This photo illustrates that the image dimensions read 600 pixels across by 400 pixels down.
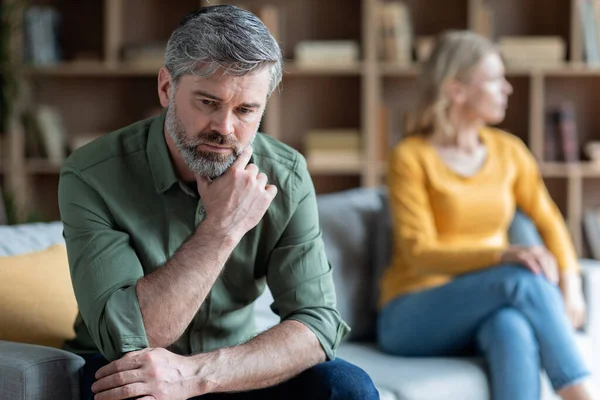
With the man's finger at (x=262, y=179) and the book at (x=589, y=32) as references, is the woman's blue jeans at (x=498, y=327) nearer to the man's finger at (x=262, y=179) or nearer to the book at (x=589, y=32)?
the man's finger at (x=262, y=179)

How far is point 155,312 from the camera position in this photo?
55.3 inches

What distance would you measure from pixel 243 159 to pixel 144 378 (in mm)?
422

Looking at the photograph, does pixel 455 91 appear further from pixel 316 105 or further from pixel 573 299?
pixel 316 105

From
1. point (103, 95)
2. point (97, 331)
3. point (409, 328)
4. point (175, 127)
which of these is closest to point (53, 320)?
point (97, 331)

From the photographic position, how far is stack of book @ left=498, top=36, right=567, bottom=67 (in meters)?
3.84

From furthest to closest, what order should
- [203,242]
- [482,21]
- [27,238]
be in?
[482,21], [27,238], [203,242]

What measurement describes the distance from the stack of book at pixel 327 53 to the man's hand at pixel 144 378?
2632mm

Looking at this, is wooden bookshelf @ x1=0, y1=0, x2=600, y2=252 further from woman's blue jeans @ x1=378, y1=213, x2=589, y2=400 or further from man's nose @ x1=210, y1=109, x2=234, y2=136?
man's nose @ x1=210, y1=109, x2=234, y2=136

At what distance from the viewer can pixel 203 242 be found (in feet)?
4.78

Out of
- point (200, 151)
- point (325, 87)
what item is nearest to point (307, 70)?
point (325, 87)

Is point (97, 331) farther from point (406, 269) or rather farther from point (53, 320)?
point (406, 269)

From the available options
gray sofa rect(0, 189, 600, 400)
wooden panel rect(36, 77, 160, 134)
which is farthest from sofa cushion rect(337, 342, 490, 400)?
wooden panel rect(36, 77, 160, 134)

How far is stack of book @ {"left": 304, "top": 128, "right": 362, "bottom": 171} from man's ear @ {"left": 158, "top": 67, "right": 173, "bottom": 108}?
233 centimetres

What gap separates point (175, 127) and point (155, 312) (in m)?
0.33
